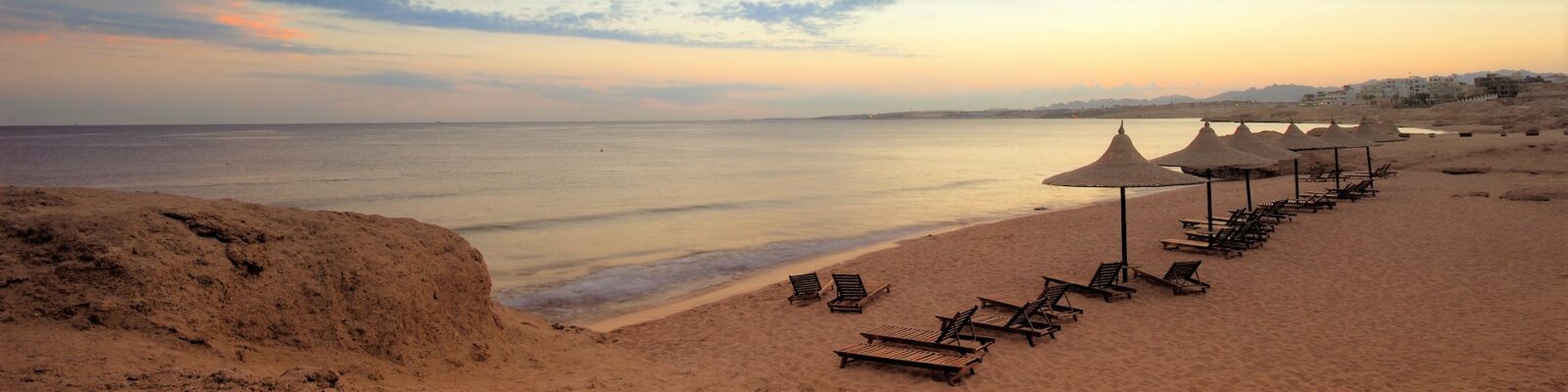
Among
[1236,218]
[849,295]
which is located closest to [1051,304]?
[849,295]

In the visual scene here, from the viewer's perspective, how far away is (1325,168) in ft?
95.6

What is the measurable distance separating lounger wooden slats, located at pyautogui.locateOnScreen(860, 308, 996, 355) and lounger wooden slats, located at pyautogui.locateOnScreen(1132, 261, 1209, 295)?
3.64m

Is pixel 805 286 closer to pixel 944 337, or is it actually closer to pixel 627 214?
pixel 944 337

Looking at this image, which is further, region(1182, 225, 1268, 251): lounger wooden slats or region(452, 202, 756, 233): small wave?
region(452, 202, 756, 233): small wave

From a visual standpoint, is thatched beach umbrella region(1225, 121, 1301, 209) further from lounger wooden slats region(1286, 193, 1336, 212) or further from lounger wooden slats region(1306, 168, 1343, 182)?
lounger wooden slats region(1306, 168, 1343, 182)

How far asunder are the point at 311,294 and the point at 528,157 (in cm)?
6176

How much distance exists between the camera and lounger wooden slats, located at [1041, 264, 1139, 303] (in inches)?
430

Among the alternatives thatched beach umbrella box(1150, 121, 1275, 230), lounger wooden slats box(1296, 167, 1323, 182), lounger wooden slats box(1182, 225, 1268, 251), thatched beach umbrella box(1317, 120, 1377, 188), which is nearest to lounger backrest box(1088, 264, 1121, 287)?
lounger wooden slats box(1182, 225, 1268, 251)

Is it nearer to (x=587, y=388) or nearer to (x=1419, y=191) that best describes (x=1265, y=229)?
(x=1419, y=191)

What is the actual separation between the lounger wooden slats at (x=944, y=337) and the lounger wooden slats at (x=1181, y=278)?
143 inches

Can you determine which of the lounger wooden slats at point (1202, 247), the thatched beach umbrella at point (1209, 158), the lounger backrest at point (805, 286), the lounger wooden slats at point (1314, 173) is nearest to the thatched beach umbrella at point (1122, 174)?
the lounger wooden slats at point (1202, 247)

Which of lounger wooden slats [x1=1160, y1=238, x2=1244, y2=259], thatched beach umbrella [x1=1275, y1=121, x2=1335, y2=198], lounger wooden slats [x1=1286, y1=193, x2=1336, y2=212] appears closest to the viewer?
lounger wooden slats [x1=1160, y1=238, x2=1244, y2=259]

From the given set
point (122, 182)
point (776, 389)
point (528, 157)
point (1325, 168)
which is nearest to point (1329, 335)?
point (776, 389)

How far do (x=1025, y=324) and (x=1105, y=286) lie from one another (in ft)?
7.91
